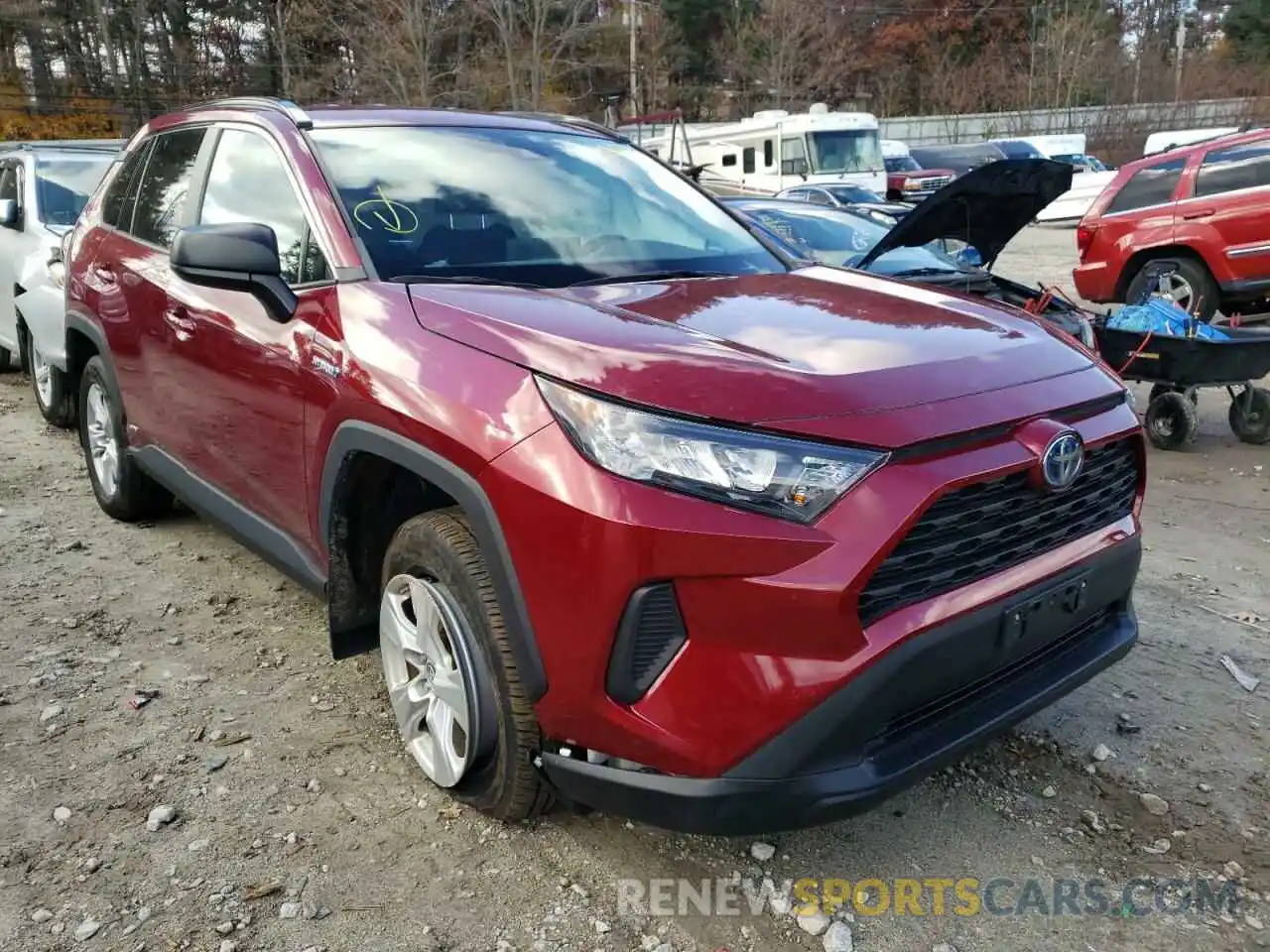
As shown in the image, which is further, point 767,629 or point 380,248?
point 380,248

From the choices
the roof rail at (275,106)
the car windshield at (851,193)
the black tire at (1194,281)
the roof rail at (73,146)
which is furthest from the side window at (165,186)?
the car windshield at (851,193)

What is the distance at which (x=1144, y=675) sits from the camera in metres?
3.47

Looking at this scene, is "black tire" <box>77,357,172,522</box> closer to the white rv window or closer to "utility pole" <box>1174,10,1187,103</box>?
the white rv window

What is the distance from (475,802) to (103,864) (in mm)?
888

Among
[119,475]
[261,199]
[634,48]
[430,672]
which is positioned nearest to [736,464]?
[430,672]

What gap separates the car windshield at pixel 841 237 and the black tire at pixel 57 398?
14.8ft

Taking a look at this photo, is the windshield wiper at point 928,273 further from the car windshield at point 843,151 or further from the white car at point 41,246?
the car windshield at point 843,151

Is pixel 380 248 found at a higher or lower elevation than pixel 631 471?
higher

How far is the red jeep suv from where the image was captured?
9.61m

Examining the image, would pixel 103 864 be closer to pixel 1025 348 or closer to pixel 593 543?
pixel 593 543

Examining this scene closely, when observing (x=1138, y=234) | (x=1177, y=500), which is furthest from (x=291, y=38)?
(x=1177, y=500)

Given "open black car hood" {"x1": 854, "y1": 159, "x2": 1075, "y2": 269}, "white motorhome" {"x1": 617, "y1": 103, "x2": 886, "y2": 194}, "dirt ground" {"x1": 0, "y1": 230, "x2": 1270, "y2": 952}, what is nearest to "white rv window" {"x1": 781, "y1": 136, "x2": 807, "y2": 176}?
"white motorhome" {"x1": 617, "y1": 103, "x2": 886, "y2": 194}

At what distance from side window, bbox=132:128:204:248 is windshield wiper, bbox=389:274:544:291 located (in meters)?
1.44

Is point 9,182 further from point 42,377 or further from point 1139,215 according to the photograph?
point 1139,215
